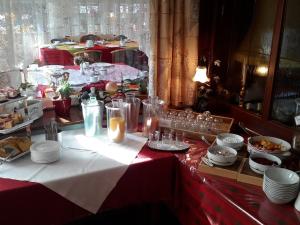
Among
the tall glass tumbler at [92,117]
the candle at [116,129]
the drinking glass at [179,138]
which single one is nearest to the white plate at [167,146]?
the drinking glass at [179,138]

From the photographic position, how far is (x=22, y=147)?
134 centimetres

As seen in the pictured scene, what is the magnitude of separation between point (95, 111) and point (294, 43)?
997 mm

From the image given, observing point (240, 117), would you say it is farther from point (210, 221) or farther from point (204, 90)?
point (210, 221)

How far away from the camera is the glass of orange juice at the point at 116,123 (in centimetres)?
148

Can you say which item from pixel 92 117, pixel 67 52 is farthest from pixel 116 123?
pixel 67 52

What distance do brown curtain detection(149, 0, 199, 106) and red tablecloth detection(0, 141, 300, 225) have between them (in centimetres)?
50

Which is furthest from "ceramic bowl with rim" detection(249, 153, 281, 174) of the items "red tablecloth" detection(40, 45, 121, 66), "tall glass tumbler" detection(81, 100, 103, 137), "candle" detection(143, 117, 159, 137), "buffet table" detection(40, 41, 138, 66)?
"red tablecloth" detection(40, 45, 121, 66)

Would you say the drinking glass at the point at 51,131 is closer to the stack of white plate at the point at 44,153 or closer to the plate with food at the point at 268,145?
the stack of white plate at the point at 44,153

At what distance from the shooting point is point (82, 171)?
1.24 m

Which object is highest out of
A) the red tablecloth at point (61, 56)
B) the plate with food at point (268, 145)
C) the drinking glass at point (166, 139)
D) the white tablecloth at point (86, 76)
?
the red tablecloth at point (61, 56)

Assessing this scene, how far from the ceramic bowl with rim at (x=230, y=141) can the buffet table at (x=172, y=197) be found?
9 centimetres

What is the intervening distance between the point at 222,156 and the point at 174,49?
2.85 feet

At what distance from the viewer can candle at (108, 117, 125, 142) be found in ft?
4.85

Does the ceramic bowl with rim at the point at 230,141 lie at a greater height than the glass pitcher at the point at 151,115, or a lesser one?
lesser
